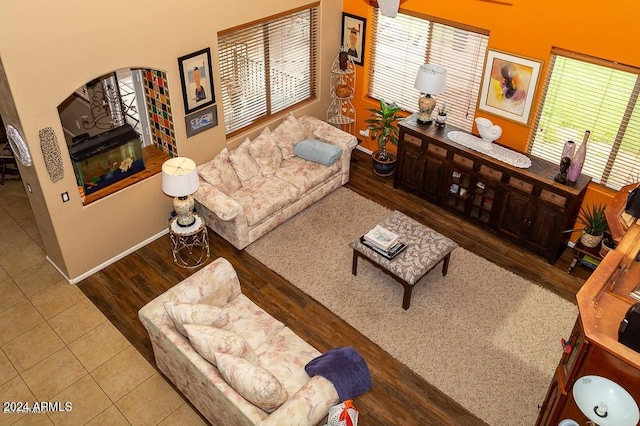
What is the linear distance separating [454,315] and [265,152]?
3.55m

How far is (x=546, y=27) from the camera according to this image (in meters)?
6.82

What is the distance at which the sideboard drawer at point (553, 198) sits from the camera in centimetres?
696

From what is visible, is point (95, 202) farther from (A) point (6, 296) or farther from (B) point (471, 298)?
(B) point (471, 298)

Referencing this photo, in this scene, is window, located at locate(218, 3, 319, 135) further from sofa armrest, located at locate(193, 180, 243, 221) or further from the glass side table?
the glass side table

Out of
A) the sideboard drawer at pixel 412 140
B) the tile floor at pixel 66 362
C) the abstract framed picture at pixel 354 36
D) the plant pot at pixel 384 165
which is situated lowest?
the tile floor at pixel 66 362

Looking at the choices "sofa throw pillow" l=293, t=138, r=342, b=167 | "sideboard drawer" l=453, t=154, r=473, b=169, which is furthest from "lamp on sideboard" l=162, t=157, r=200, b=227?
"sideboard drawer" l=453, t=154, r=473, b=169

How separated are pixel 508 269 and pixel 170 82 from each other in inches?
198

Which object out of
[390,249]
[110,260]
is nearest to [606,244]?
[390,249]

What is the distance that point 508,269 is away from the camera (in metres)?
7.35

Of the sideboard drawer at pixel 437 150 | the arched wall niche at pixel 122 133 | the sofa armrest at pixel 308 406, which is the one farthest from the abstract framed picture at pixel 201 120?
the sofa armrest at pixel 308 406

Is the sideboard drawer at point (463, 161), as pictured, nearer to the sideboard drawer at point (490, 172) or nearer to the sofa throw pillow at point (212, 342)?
the sideboard drawer at point (490, 172)

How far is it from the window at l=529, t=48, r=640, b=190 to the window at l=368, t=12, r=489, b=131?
3.59ft

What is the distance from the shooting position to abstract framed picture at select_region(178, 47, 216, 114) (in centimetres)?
699

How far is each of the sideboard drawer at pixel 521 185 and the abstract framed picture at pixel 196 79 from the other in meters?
4.20
